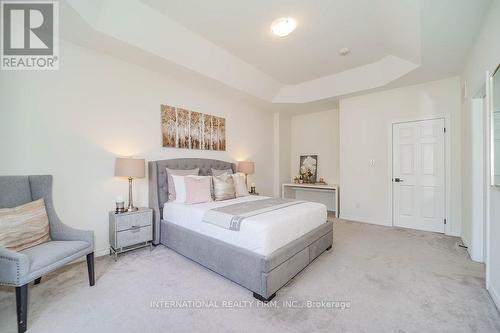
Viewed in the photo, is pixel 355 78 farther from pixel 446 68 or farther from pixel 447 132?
pixel 447 132

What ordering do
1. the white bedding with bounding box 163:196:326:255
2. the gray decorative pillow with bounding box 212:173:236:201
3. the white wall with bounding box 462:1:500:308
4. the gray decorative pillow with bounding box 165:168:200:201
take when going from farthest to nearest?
1. the gray decorative pillow with bounding box 212:173:236:201
2. the gray decorative pillow with bounding box 165:168:200:201
3. the white bedding with bounding box 163:196:326:255
4. the white wall with bounding box 462:1:500:308

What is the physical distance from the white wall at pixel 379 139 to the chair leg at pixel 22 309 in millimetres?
4903

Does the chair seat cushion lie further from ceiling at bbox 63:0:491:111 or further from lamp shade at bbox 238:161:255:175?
lamp shade at bbox 238:161:255:175

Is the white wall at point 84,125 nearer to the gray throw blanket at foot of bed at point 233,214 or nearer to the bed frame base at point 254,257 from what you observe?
the bed frame base at point 254,257

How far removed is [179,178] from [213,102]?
72.3 inches

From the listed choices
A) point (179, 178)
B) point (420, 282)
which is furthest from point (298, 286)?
point (179, 178)

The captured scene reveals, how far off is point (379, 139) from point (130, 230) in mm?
4592

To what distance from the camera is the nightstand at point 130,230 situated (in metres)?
2.74

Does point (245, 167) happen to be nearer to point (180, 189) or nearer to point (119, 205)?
point (180, 189)

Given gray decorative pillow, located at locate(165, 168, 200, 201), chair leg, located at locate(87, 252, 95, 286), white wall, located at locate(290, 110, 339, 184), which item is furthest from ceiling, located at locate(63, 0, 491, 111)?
chair leg, located at locate(87, 252, 95, 286)

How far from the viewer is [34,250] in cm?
188

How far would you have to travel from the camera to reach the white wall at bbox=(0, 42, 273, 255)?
237 cm

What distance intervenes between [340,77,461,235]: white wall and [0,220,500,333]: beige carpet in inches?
59.5

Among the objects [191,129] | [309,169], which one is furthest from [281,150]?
[191,129]
